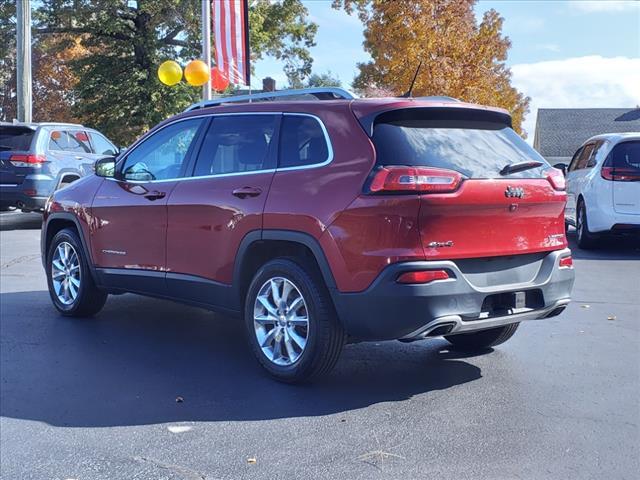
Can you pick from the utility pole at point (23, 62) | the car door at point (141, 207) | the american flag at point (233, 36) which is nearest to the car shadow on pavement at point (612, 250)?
the american flag at point (233, 36)

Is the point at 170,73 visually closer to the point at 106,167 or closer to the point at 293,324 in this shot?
the point at 106,167

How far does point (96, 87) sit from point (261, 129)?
28.3m

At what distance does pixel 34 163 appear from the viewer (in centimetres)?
1369

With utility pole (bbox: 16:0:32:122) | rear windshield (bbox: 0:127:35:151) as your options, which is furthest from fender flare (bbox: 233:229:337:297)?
utility pole (bbox: 16:0:32:122)

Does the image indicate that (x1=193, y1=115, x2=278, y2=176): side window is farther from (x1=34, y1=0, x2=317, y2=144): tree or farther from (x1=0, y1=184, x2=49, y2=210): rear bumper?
(x1=34, y1=0, x2=317, y2=144): tree

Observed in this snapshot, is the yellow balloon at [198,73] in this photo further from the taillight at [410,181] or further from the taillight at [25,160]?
the taillight at [410,181]

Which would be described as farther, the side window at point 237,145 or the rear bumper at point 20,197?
the rear bumper at point 20,197

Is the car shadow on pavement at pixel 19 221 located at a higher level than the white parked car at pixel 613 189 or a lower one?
lower

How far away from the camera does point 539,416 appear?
443 cm

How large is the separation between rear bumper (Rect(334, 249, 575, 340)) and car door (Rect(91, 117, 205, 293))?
6.51ft

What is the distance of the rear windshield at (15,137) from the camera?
1391cm

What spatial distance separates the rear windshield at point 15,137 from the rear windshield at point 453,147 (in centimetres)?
1090

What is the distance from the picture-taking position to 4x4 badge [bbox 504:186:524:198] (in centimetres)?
470

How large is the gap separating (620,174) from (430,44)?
677 inches
